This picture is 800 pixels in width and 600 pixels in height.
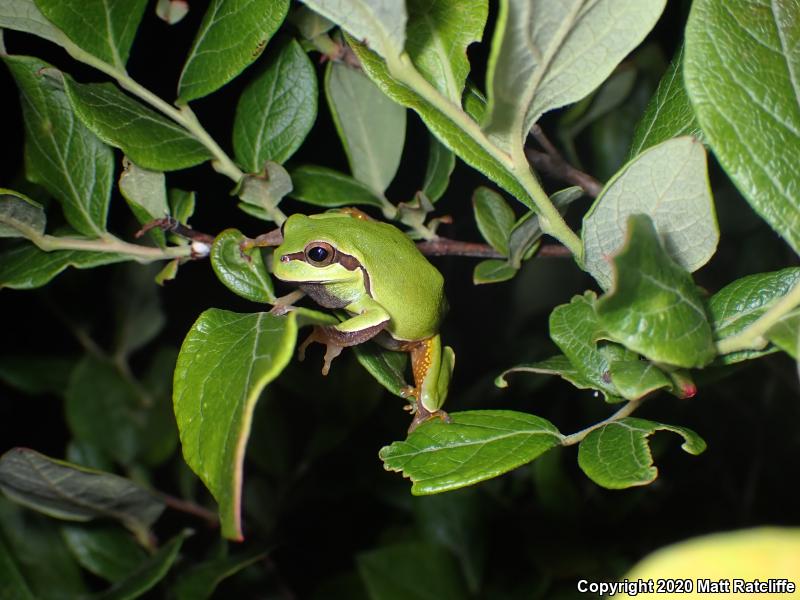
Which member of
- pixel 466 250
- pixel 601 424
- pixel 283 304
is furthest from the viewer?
pixel 466 250

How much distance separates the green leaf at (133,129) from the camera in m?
0.88

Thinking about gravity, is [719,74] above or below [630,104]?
above

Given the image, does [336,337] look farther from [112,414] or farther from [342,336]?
[112,414]

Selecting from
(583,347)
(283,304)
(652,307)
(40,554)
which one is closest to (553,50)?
(652,307)

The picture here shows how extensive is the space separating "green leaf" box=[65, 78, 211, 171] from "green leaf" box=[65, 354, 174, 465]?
925 millimetres

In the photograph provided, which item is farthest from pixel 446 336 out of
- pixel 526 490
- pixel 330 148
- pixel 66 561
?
pixel 66 561

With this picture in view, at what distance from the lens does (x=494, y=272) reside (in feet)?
3.54

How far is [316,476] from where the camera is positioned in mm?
1862

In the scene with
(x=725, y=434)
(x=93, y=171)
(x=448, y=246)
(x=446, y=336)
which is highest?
(x=93, y=171)

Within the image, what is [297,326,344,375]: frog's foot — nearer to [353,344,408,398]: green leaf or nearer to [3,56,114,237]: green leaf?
[353,344,408,398]: green leaf

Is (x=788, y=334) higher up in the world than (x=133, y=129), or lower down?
lower down

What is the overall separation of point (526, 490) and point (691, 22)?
1417 mm

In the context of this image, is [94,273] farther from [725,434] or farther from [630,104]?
[725,434]

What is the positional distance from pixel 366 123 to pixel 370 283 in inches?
10.7
